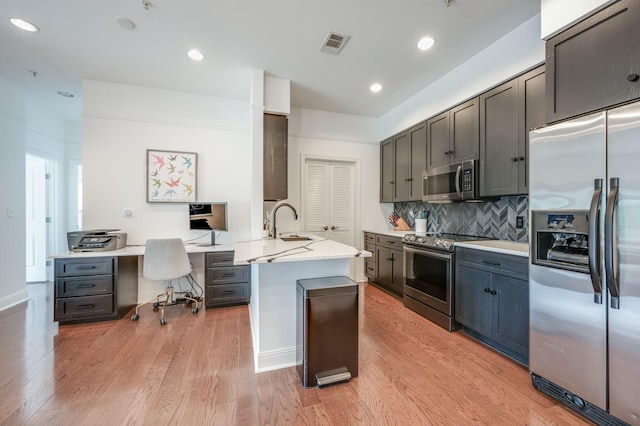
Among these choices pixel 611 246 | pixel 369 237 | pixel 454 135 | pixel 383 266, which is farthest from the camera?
pixel 369 237

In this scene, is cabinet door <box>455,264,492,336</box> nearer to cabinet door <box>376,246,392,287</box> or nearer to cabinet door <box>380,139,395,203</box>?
cabinet door <box>376,246,392,287</box>

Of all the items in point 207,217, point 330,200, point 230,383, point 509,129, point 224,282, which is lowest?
point 230,383

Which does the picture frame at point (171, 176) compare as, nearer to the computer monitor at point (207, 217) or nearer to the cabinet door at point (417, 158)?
the computer monitor at point (207, 217)

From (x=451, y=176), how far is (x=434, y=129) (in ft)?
2.52

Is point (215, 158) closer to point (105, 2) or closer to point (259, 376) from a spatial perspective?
point (105, 2)

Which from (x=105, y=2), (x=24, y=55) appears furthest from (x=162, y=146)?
(x=105, y=2)

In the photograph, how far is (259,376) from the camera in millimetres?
1951

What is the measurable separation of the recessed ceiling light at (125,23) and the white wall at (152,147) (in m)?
1.34

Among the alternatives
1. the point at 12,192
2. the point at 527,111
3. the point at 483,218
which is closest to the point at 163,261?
the point at 12,192

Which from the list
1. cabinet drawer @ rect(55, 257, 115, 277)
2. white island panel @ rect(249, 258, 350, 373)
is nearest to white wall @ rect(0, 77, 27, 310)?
cabinet drawer @ rect(55, 257, 115, 277)

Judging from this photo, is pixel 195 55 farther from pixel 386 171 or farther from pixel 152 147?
pixel 386 171

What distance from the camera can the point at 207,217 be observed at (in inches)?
139

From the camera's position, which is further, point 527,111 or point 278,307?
point 527,111

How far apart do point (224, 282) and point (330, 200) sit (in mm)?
2119
